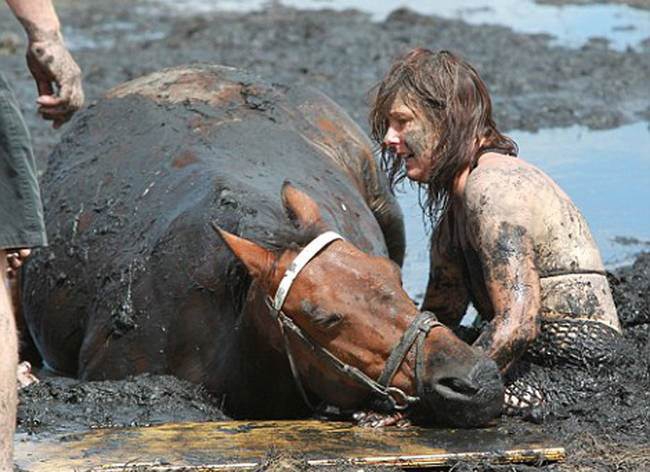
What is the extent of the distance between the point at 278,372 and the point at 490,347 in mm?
829

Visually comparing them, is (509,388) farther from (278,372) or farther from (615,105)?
(615,105)

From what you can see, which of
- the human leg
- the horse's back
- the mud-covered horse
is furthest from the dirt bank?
the human leg

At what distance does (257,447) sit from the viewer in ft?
17.0

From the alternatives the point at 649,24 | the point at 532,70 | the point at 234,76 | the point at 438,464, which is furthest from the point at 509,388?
the point at 649,24

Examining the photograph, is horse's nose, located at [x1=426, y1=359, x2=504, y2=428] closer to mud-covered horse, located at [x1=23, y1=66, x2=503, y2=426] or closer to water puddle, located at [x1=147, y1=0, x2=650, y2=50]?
mud-covered horse, located at [x1=23, y1=66, x2=503, y2=426]

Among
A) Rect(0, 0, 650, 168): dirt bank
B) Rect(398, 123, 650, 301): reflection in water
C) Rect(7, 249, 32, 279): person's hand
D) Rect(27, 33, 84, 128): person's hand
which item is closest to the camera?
Rect(27, 33, 84, 128): person's hand

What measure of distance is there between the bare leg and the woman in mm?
1839

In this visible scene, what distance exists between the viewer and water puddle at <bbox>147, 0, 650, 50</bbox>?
16109 millimetres

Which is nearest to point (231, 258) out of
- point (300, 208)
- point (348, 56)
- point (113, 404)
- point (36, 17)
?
point (300, 208)

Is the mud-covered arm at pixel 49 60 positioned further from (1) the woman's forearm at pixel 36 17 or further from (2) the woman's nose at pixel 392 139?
(2) the woman's nose at pixel 392 139

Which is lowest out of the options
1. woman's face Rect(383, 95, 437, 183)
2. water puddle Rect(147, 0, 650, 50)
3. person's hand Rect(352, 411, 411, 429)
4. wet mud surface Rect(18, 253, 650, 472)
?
water puddle Rect(147, 0, 650, 50)

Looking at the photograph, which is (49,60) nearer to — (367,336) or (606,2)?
(367,336)

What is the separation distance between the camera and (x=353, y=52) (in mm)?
15102

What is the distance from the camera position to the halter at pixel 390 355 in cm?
519
